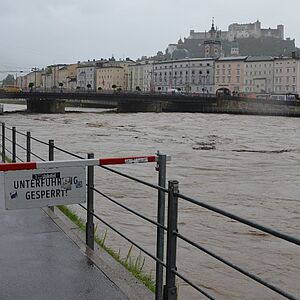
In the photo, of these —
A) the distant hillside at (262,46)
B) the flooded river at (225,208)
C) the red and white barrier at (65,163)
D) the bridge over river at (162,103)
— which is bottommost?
the flooded river at (225,208)

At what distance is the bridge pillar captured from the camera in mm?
80000

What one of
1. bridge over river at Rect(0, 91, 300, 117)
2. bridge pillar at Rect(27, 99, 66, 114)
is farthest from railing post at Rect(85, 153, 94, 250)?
bridge pillar at Rect(27, 99, 66, 114)

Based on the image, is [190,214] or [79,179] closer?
[79,179]

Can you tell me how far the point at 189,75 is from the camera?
142 metres

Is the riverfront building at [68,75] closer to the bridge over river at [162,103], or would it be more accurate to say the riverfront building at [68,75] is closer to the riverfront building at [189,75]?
the riverfront building at [189,75]

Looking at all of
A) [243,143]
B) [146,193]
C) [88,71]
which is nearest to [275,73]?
[88,71]

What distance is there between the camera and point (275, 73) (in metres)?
130

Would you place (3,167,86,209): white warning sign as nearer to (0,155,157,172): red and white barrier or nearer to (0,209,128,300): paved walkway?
(0,155,157,172): red and white barrier

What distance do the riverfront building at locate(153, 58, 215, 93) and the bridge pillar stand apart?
5917 centimetres

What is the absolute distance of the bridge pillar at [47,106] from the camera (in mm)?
80000

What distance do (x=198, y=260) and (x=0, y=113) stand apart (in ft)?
208

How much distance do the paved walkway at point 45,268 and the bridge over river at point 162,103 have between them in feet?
231

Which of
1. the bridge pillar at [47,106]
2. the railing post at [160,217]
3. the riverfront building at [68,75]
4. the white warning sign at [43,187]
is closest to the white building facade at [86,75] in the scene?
the riverfront building at [68,75]

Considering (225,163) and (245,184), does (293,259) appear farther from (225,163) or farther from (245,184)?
(225,163)
